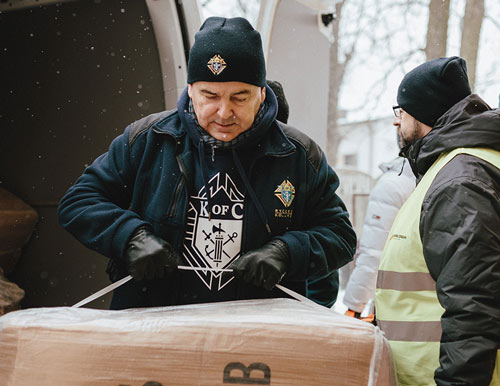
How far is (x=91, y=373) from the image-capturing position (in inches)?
59.4

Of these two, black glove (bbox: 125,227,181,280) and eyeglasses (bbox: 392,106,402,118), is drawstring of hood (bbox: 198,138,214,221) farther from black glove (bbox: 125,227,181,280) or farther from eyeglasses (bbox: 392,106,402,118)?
eyeglasses (bbox: 392,106,402,118)

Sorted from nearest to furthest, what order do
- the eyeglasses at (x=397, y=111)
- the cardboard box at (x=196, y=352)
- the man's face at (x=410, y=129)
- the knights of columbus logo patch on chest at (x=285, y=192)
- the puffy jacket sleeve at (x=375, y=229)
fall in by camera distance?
the cardboard box at (x=196, y=352) < the knights of columbus logo patch on chest at (x=285, y=192) < the man's face at (x=410, y=129) < the eyeglasses at (x=397, y=111) < the puffy jacket sleeve at (x=375, y=229)

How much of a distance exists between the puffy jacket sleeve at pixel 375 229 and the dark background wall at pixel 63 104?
1.63 m

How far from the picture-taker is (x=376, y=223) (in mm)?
3873

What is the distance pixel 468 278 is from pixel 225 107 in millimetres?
911

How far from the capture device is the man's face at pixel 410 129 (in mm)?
2305

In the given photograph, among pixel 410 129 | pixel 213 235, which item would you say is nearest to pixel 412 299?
pixel 213 235

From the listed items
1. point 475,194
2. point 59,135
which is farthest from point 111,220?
point 59,135

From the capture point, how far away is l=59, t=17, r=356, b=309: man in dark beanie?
186cm

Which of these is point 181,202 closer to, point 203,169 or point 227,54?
point 203,169

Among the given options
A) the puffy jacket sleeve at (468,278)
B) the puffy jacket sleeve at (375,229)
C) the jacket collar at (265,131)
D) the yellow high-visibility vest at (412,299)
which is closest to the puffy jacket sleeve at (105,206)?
the jacket collar at (265,131)

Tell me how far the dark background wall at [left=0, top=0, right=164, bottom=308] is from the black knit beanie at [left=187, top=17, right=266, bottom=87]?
1447 mm

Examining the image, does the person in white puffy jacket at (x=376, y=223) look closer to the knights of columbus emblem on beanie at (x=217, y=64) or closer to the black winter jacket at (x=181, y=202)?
the black winter jacket at (x=181, y=202)

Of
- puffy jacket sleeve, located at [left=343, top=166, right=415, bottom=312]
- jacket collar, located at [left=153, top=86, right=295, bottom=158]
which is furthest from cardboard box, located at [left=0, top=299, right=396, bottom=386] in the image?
puffy jacket sleeve, located at [left=343, top=166, right=415, bottom=312]
